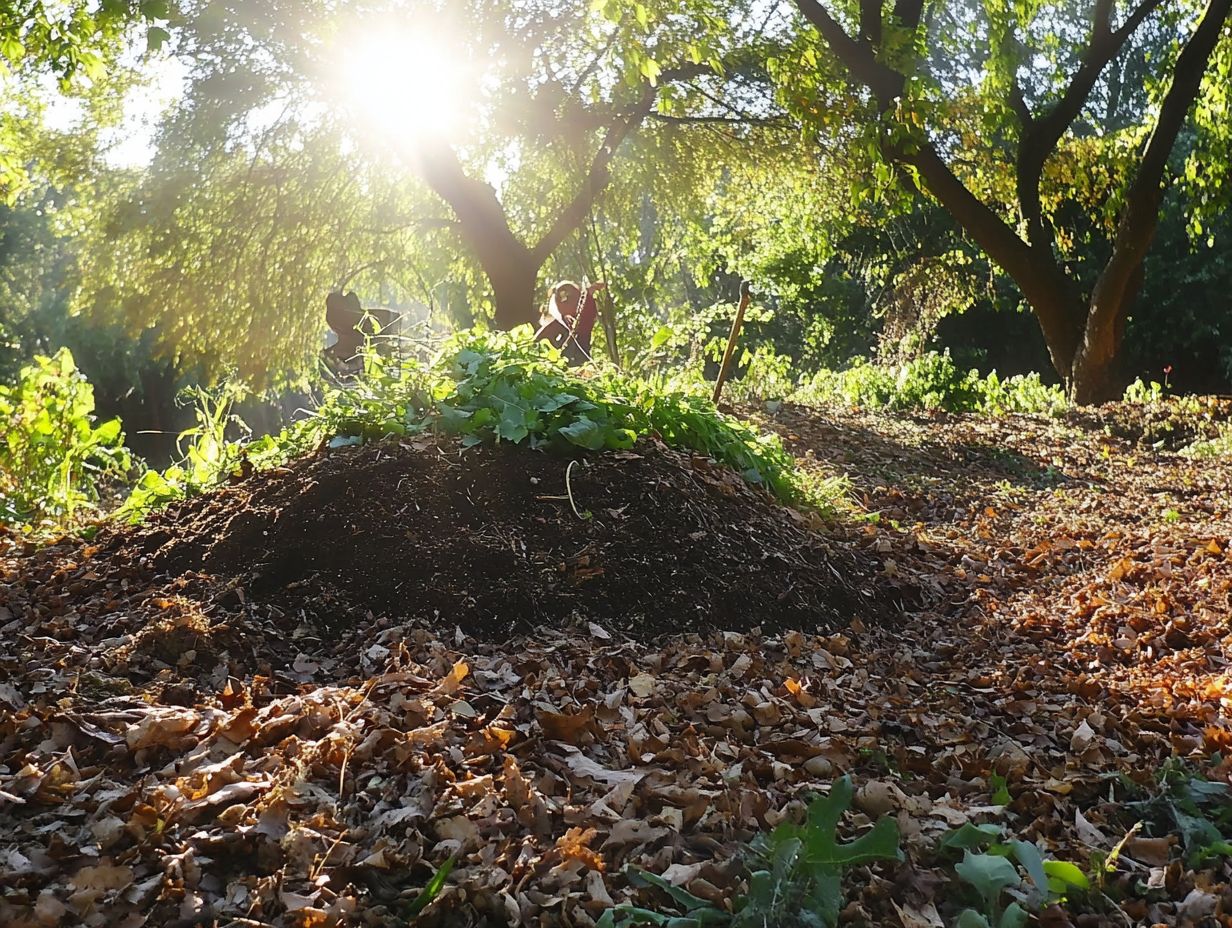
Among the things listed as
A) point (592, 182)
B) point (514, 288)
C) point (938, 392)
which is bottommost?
point (938, 392)

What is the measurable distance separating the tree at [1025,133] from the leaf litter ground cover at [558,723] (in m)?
4.68

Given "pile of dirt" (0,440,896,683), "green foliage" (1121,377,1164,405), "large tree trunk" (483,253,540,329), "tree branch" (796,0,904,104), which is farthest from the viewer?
"large tree trunk" (483,253,540,329)

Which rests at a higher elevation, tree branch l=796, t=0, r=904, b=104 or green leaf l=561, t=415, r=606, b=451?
tree branch l=796, t=0, r=904, b=104

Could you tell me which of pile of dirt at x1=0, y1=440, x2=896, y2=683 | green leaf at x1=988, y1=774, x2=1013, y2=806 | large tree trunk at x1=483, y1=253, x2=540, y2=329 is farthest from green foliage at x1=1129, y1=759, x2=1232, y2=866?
large tree trunk at x1=483, y1=253, x2=540, y2=329

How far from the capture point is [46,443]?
5141 mm

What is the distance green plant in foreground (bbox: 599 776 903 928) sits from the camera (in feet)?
5.16

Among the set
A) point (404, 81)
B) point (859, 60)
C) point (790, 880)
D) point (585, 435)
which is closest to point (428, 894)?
point (790, 880)

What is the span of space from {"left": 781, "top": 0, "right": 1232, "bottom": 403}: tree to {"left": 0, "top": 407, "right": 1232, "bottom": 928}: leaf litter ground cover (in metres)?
4.68

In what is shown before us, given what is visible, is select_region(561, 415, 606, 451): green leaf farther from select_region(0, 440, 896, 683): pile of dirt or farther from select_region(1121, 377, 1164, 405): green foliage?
select_region(1121, 377, 1164, 405): green foliage

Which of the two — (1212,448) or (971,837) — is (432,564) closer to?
(971,837)

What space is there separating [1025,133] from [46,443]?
10.6 m

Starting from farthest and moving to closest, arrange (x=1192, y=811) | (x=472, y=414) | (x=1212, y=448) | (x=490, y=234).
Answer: (x=490, y=234)
(x=1212, y=448)
(x=472, y=414)
(x=1192, y=811)

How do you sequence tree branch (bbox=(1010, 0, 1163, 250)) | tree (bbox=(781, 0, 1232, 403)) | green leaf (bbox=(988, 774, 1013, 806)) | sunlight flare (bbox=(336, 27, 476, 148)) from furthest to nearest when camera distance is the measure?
1. sunlight flare (bbox=(336, 27, 476, 148))
2. tree branch (bbox=(1010, 0, 1163, 250))
3. tree (bbox=(781, 0, 1232, 403))
4. green leaf (bbox=(988, 774, 1013, 806))

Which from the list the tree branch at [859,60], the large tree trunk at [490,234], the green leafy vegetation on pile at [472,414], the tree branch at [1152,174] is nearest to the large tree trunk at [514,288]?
the large tree trunk at [490,234]
